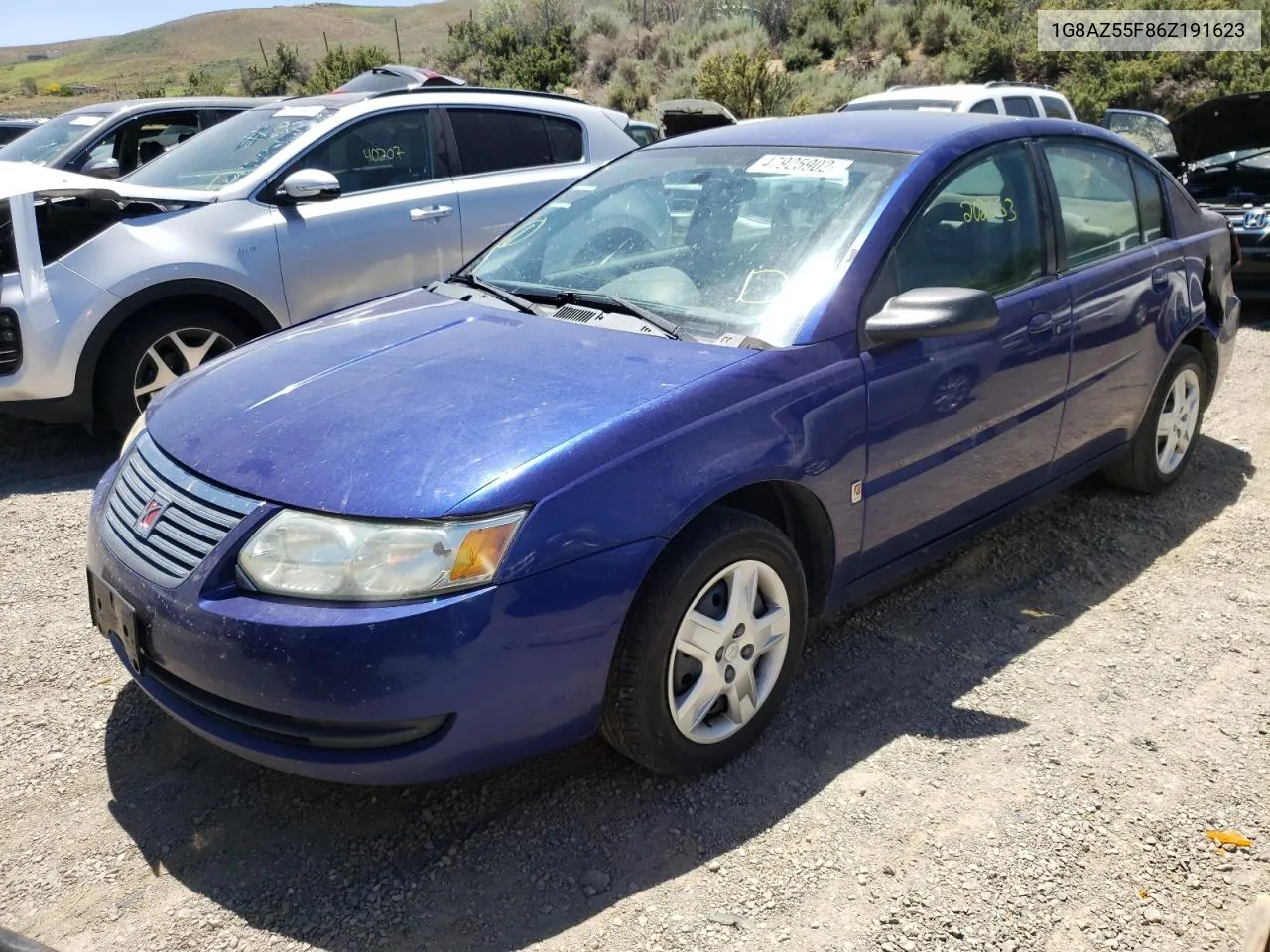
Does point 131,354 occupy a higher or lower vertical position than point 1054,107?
lower

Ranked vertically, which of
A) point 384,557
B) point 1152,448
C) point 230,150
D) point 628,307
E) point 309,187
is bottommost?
point 1152,448

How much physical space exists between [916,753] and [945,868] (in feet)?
1.53

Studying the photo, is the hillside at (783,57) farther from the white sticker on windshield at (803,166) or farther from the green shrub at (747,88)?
the white sticker on windshield at (803,166)

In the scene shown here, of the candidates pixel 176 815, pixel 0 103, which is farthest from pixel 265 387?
pixel 0 103

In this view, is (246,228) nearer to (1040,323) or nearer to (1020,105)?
(1040,323)

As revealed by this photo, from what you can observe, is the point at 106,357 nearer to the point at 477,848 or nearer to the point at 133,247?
the point at 133,247

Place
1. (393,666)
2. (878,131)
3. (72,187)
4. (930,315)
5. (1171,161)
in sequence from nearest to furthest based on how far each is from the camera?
(393,666), (930,315), (878,131), (72,187), (1171,161)

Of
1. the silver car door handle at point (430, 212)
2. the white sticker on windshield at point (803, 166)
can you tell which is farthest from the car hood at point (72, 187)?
the white sticker on windshield at point (803, 166)

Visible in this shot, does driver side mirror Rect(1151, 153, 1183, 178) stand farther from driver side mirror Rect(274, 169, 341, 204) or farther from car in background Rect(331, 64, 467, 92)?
driver side mirror Rect(274, 169, 341, 204)

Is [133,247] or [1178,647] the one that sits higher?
[133,247]

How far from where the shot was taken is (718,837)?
2680 millimetres

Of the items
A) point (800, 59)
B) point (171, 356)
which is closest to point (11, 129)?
point (171, 356)

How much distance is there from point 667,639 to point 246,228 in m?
4.08

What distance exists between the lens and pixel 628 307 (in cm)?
323
